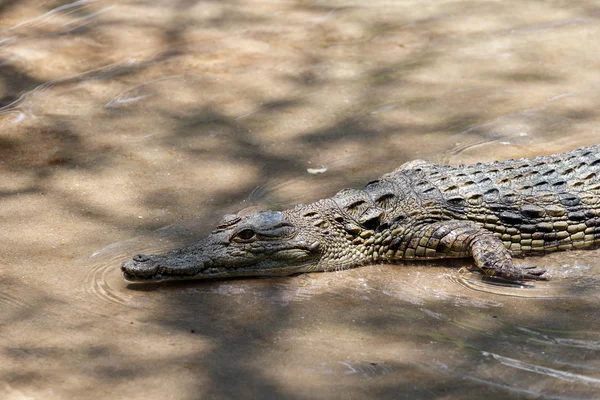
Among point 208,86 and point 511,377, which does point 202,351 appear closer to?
point 511,377

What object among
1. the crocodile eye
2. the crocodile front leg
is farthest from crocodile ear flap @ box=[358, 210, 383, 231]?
the crocodile eye

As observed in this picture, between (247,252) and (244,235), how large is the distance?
0.39ft

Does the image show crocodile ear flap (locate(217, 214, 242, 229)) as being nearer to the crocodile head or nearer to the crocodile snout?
the crocodile head

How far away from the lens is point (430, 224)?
5.44m

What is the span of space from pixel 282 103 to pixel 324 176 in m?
1.52

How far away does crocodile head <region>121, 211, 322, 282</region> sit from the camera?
500cm

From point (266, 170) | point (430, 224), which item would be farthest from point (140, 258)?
point (430, 224)

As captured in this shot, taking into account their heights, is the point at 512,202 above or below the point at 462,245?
above

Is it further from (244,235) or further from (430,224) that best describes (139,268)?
(430,224)

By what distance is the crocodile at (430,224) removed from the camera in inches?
205

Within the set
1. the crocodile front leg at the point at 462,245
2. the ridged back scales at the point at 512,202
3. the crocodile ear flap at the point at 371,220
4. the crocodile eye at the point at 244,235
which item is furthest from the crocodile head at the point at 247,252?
the crocodile front leg at the point at 462,245

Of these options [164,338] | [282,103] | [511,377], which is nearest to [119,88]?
[282,103]

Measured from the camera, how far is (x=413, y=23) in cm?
928

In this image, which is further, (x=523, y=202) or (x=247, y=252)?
(x=523, y=202)
